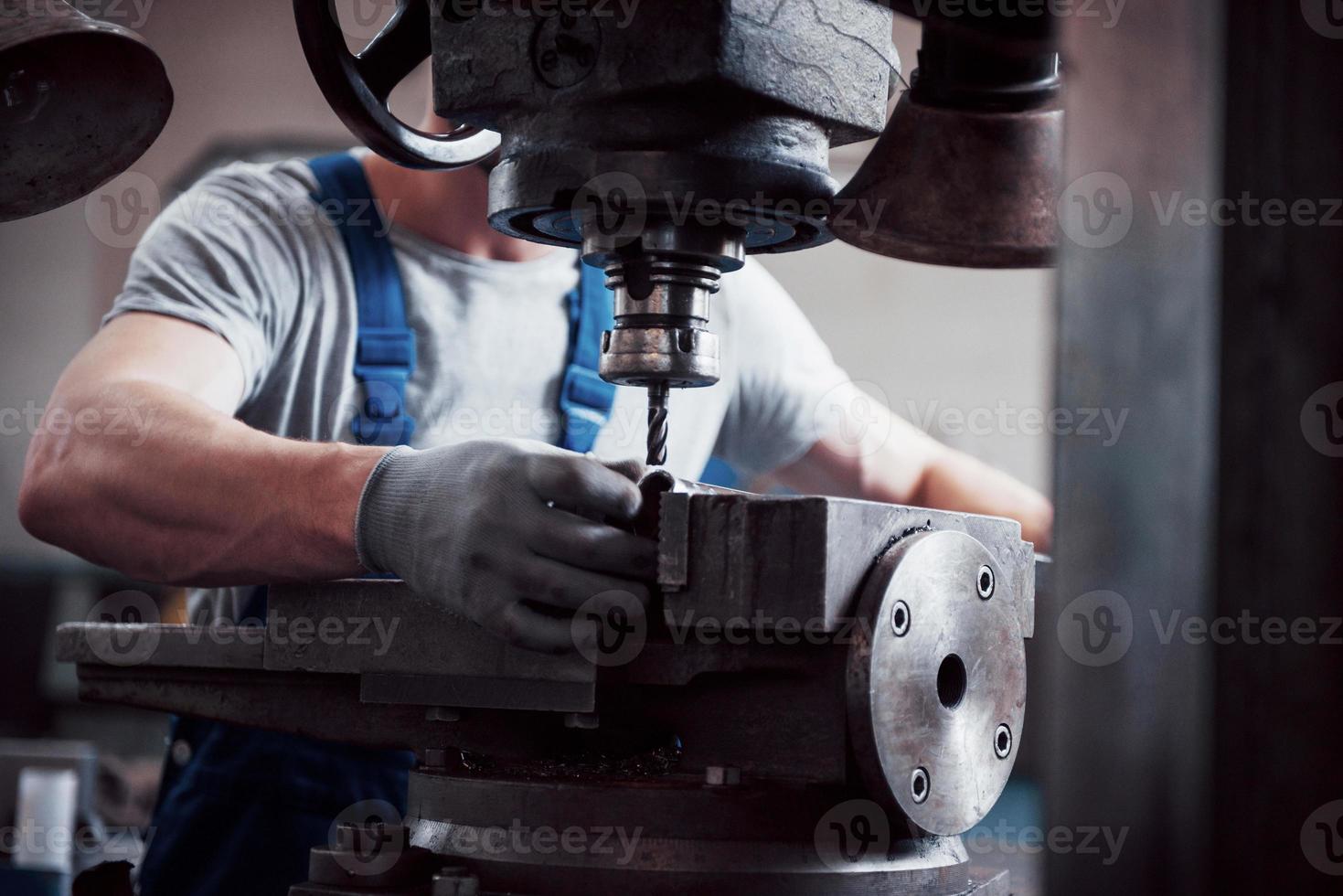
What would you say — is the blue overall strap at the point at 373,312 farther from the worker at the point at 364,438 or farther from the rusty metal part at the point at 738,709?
the rusty metal part at the point at 738,709

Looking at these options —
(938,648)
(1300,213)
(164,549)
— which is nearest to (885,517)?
(938,648)

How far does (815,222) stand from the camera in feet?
3.36

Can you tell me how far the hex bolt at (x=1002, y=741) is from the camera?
0.94 meters

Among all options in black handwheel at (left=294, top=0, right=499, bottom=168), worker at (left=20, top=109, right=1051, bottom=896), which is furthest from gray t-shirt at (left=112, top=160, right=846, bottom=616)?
black handwheel at (left=294, top=0, right=499, bottom=168)

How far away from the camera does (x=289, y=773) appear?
5.03 feet

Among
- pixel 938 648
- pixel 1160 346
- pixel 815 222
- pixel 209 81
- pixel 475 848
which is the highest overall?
pixel 209 81

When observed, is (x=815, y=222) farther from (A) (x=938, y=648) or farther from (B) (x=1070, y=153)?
(B) (x=1070, y=153)

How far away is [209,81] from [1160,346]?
5.23 meters

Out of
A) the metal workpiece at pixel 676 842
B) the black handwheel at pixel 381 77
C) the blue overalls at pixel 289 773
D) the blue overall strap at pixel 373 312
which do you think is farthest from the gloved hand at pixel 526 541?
the blue overall strap at pixel 373 312

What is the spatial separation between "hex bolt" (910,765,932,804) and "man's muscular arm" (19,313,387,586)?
0.52 meters

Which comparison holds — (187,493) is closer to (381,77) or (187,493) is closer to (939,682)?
(381,77)

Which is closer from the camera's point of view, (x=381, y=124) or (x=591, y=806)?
(x=591, y=806)

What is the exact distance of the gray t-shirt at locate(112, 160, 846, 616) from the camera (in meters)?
1.62

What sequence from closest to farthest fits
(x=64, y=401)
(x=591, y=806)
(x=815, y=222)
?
(x=591, y=806) < (x=815, y=222) < (x=64, y=401)
